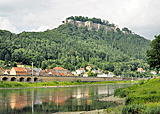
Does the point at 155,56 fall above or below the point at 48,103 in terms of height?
above

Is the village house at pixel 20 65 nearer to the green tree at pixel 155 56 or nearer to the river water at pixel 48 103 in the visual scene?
the river water at pixel 48 103

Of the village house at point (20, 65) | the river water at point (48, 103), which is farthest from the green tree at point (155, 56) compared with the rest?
the village house at point (20, 65)

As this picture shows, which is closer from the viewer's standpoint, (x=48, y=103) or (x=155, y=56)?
(x=48, y=103)

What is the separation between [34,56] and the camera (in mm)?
183500

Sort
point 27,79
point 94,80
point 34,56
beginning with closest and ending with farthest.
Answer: point 27,79
point 94,80
point 34,56

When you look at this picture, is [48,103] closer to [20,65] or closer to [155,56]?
[155,56]

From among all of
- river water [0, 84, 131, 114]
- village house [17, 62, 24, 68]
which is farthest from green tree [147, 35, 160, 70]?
village house [17, 62, 24, 68]

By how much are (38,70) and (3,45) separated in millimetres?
67021

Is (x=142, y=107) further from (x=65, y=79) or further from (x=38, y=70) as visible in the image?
(x=38, y=70)

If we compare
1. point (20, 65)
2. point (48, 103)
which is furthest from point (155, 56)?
point (20, 65)

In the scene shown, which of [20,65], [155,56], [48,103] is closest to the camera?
[48,103]

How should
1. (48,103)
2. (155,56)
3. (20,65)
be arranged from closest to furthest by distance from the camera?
(48,103), (155,56), (20,65)

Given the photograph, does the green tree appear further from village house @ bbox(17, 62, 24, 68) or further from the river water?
village house @ bbox(17, 62, 24, 68)

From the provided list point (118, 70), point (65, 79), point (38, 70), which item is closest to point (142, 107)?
point (65, 79)
